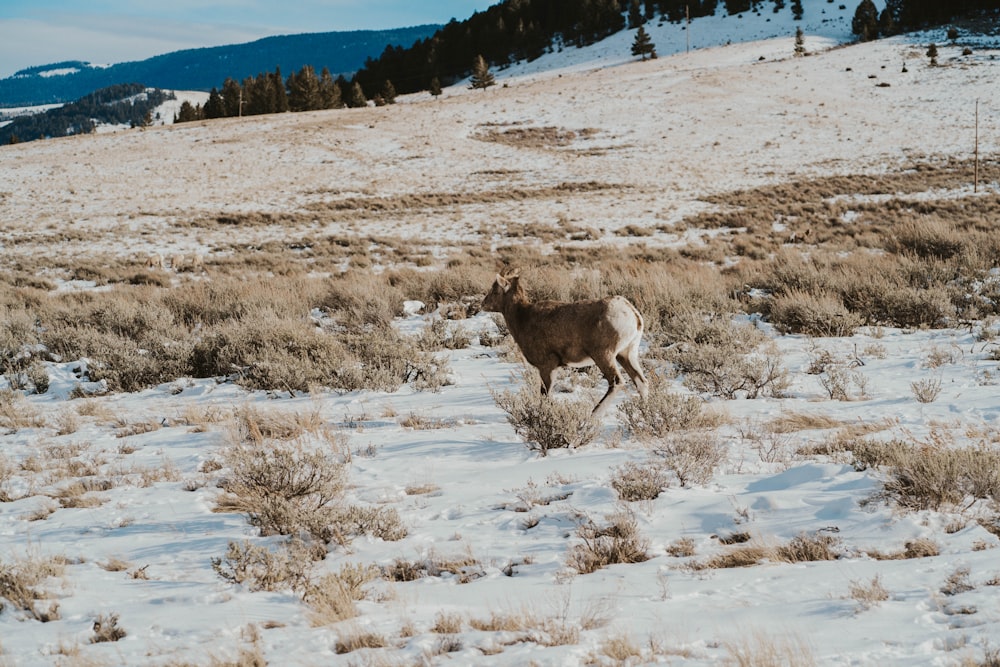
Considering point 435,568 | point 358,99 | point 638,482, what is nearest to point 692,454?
point 638,482

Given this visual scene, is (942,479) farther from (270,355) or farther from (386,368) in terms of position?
(270,355)

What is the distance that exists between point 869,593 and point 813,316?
690 cm

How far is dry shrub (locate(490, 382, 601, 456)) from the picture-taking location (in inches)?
204

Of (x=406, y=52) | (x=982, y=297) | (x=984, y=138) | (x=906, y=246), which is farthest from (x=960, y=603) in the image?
(x=406, y=52)

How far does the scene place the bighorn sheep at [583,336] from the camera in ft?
18.6

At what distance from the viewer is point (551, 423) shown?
5.22 meters

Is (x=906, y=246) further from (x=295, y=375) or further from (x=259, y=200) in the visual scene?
(x=259, y=200)

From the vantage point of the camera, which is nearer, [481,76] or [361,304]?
[361,304]

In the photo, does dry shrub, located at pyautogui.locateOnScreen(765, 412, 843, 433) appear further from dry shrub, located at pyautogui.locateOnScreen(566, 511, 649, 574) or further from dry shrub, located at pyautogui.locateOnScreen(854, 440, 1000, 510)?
dry shrub, located at pyautogui.locateOnScreen(566, 511, 649, 574)

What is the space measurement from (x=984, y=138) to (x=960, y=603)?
162ft

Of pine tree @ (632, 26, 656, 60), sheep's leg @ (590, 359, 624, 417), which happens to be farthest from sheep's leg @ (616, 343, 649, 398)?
pine tree @ (632, 26, 656, 60)

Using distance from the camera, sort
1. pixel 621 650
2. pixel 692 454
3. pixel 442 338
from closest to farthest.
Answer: pixel 621 650 < pixel 692 454 < pixel 442 338

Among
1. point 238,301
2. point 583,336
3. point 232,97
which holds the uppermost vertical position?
point 232,97

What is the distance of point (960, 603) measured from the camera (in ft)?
8.55
